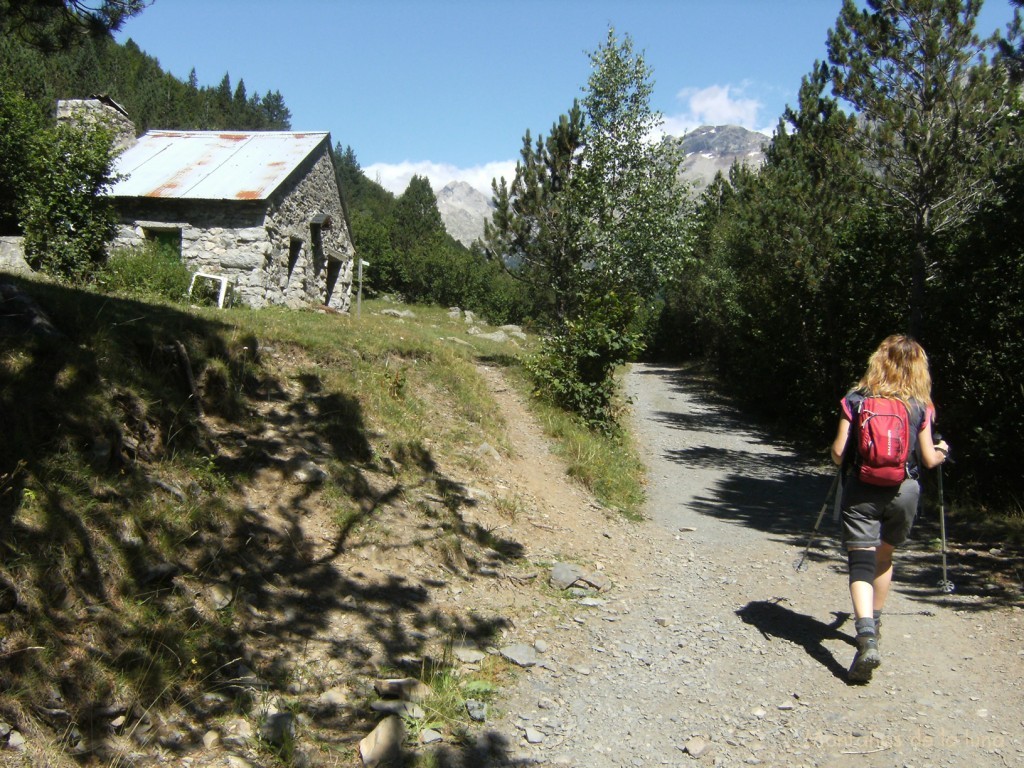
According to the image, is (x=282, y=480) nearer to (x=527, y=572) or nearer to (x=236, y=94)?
(x=527, y=572)

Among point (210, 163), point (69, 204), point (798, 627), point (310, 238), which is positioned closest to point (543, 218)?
point (310, 238)

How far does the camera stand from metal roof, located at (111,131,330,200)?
637 inches

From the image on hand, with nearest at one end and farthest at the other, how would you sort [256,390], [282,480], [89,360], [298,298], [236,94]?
[89,360] → [282,480] → [256,390] → [298,298] → [236,94]

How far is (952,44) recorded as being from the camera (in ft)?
32.5

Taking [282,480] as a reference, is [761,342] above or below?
above

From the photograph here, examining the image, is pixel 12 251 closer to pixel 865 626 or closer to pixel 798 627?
pixel 798 627

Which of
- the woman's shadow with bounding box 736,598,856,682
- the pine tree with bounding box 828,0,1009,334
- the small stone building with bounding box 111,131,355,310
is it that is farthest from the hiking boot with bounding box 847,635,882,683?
the small stone building with bounding box 111,131,355,310

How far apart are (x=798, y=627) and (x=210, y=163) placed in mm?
17140

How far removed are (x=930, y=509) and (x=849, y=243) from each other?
6.55 metres

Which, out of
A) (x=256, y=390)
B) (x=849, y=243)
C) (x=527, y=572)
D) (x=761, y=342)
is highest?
(x=849, y=243)

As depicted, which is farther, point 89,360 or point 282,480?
point 282,480

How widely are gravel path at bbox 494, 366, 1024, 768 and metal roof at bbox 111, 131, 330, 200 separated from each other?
1278cm

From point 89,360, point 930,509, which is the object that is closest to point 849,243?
point 930,509

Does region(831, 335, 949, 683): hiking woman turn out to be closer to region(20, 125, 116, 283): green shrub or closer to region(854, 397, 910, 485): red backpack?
region(854, 397, 910, 485): red backpack
